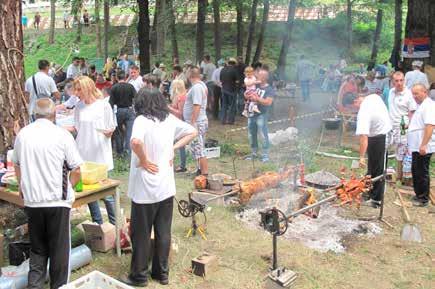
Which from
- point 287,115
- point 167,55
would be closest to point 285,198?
point 287,115

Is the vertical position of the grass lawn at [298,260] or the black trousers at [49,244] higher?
the black trousers at [49,244]

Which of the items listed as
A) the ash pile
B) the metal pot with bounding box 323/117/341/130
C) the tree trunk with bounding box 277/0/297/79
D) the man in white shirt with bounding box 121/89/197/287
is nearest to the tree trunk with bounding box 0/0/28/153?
the man in white shirt with bounding box 121/89/197/287

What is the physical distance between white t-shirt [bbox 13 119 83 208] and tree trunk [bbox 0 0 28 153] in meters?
1.65

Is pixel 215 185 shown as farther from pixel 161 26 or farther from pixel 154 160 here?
pixel 161 26

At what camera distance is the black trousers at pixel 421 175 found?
24.4 ft

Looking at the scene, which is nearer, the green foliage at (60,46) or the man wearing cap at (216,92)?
the man wearing cap at (216,92)

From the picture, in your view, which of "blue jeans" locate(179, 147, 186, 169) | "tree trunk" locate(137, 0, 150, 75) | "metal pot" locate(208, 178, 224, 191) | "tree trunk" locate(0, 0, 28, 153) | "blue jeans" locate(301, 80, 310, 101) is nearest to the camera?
"tree trunk" locate(0, 0, 28, 153)

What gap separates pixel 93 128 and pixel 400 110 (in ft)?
17.4

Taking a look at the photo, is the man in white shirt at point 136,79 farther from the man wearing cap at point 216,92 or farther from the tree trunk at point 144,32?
the man wearing cap at point 216,92

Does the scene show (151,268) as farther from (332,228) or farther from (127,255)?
(332,228)

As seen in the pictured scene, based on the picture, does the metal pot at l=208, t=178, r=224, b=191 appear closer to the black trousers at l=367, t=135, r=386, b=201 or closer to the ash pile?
the ash pile

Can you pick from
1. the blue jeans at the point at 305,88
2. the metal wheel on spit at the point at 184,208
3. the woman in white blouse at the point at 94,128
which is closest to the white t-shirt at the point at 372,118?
the metal wheel on spit at the point at 184,208

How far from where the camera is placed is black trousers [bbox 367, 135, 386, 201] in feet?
23.4

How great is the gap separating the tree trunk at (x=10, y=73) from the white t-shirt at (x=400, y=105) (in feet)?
19.6
